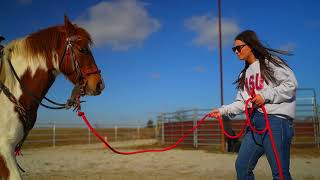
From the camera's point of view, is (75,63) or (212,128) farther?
(212,128)

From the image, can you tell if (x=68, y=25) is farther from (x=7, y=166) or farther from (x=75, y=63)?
(x=7, y=166)

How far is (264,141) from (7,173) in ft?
7.00

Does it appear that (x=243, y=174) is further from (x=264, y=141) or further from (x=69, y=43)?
(x=69, y=43)

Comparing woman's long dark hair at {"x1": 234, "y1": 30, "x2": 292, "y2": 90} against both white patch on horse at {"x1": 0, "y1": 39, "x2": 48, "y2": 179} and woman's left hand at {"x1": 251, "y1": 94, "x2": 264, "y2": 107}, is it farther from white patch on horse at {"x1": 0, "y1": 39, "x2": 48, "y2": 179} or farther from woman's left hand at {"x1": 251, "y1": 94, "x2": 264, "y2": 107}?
white patch on horse at {"x1": 0, "y1": 39, "x2": 48, "y2": 179}

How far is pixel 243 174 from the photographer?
3.53 metres

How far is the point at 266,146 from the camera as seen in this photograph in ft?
10.9

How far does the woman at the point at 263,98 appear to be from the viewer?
127 inches

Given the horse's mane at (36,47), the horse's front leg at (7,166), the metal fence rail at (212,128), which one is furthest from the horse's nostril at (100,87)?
→ the metal fence rail at (212,128)

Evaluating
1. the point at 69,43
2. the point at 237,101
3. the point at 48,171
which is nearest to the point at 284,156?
the point at 237,101

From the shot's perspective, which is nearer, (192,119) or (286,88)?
(286,88)

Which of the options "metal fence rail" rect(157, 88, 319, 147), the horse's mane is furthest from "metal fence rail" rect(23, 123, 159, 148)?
the horse's mane

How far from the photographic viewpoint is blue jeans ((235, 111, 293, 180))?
3223 millimetres

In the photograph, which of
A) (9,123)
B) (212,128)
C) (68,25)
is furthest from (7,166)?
(212,128)

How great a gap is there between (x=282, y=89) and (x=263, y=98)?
170 mm
